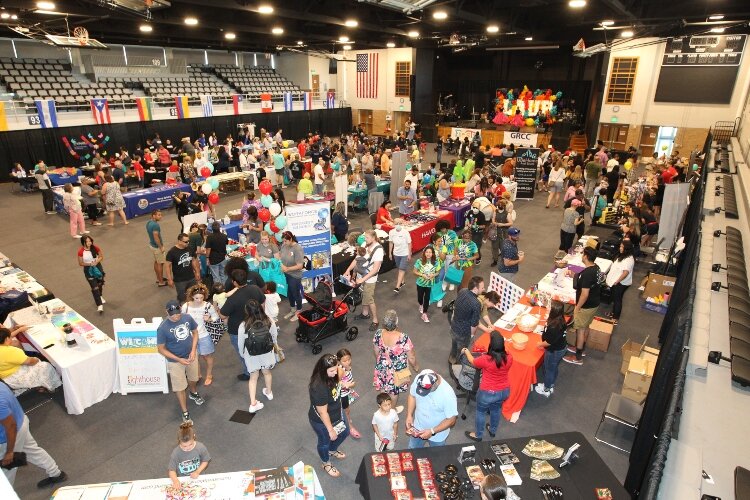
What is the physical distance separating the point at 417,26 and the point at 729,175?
1181 centimetres

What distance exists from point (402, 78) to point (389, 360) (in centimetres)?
2475

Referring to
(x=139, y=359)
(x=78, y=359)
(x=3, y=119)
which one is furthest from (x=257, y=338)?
(x=3, y=119)

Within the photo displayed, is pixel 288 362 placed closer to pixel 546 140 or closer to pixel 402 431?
pixel 402 431

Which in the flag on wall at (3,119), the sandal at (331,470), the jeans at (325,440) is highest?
the flag on wall at (3,119)

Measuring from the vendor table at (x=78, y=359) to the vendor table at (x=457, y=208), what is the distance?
788cm

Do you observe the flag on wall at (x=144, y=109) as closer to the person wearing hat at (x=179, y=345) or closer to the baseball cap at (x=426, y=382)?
the person wearing hat at (x=179, y=345)

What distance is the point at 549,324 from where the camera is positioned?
188 inches

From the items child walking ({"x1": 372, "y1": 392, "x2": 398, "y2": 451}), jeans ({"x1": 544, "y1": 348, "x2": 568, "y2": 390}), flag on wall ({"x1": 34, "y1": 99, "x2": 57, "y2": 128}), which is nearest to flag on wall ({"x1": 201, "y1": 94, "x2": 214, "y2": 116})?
flag on wall ({"x1": 34, "y1": 99, "x2": 57, "y2": 128})

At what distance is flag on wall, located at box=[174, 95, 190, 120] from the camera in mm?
19656

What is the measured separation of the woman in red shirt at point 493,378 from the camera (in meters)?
4.03

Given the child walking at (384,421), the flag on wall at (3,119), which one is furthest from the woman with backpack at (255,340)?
the flag on wall at (3,119)

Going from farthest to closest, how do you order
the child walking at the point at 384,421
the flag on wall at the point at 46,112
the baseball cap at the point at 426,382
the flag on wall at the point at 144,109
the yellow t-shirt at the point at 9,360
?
the flag on wall at the point at 144,109 → the flag on wall at the point at 46,112 → the yellow t-shirt at the point at 9,360 → the child walking at the point at 384,421 → the baseball cap at the point at 426,382

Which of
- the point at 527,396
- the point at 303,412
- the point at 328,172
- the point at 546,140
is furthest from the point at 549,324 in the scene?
the point at 546,140

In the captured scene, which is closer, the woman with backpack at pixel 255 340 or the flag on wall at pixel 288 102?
the woman with backpack at pixel 255 340
